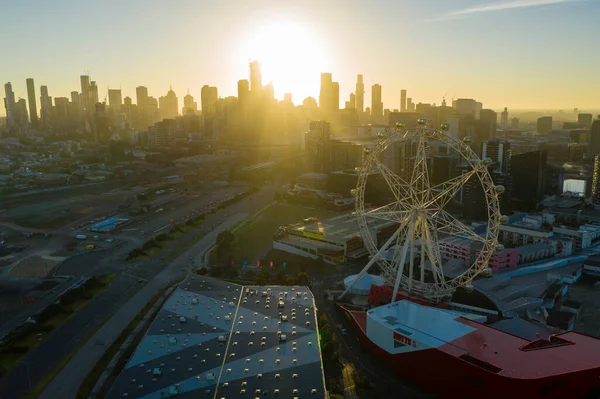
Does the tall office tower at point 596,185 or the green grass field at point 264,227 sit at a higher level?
the tall office tower at point 596,185

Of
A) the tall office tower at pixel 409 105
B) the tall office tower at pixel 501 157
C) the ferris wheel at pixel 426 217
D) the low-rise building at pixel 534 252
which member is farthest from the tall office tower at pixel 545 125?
the ferris wheel at pixel 426 217

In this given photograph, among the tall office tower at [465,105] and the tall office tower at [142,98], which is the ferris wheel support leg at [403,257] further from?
the tall office tower at [142,98]

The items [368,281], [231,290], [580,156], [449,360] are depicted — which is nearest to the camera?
[449,360]

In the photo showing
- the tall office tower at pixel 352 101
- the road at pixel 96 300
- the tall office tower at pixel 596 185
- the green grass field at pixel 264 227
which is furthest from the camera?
the tall office tower at pixel 352 101

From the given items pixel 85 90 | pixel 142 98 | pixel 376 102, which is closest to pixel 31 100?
pixel 85 90

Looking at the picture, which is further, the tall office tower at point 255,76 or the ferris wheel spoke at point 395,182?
the tall office tower at point 255,76

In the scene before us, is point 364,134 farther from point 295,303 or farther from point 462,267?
point 295,303

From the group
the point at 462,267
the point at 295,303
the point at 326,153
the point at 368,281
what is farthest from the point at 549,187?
the point at 295,303
